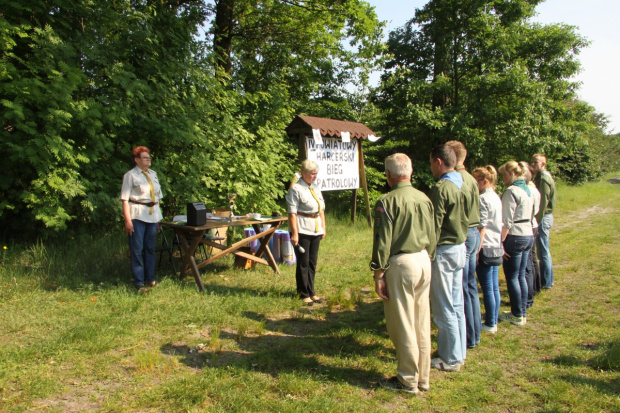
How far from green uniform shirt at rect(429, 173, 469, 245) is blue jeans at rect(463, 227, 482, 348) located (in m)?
0.50

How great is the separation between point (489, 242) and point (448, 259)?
39.9 inches

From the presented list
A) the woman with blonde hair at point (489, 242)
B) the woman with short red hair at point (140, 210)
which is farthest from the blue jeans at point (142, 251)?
the woman with blonde hair at point (489, 242)

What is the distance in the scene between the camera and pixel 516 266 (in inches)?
193

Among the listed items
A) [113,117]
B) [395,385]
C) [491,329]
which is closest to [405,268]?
[395,385]

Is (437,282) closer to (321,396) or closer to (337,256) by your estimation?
(321,396)

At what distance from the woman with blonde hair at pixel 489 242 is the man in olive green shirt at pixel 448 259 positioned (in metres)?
0.75

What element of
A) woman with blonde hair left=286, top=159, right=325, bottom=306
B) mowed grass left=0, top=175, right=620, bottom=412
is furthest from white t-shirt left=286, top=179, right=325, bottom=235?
mowed grass left=0, top=175, right=620, bottom=412

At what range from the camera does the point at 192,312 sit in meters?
5.10

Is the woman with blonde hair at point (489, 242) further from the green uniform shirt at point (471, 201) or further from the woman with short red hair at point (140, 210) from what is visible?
the woman with short red hair at point (140, 210)

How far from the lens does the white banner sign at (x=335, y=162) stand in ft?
30.1

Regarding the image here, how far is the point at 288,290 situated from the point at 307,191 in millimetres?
1555

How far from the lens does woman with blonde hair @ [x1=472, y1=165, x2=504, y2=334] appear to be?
14.7 feet

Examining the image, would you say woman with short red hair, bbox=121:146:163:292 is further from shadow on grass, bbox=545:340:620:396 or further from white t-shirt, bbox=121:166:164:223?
shadow on grass, bbox=545:340:620:396

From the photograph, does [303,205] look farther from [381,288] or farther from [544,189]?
A: [544,189]
